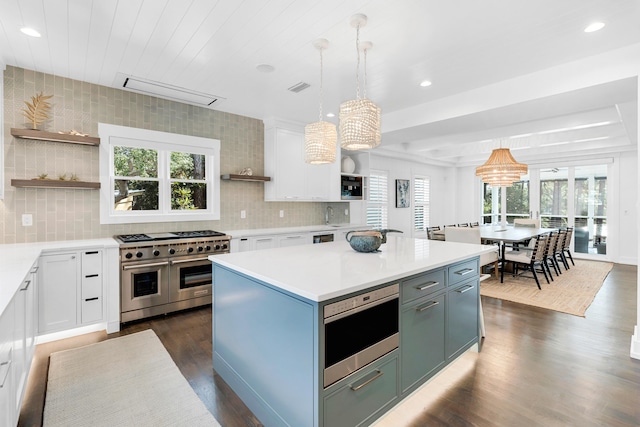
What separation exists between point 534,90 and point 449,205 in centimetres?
652

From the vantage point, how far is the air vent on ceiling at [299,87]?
3523 mm

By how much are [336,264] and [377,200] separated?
Answer: 5203 millimetres

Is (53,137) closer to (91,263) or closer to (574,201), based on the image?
(91,263)

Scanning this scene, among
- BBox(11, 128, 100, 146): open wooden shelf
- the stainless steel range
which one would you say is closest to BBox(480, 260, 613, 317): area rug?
the stainless steel range

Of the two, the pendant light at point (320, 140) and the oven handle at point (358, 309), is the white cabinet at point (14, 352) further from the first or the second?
the pendant light at point (320, 140)

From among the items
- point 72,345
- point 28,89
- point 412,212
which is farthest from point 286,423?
point 412,212

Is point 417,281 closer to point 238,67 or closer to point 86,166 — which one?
point 238,67

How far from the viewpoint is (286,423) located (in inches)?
65.9

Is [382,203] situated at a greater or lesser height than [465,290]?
greater

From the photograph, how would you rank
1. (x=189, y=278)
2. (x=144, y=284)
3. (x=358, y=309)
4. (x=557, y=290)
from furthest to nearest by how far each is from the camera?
(x=557, y=290) → (x=189, y=278) → (x=144, y=284) → (x=358, y=309)

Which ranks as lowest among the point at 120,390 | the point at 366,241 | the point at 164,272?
the point at 120,390

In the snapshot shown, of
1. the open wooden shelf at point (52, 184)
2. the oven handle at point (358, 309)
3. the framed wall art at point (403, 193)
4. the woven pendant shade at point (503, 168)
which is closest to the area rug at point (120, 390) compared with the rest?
the oven handle at point (358, 309)

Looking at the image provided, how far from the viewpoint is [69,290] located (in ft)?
9.86

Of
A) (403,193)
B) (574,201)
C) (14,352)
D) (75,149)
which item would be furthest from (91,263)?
(574,201)
